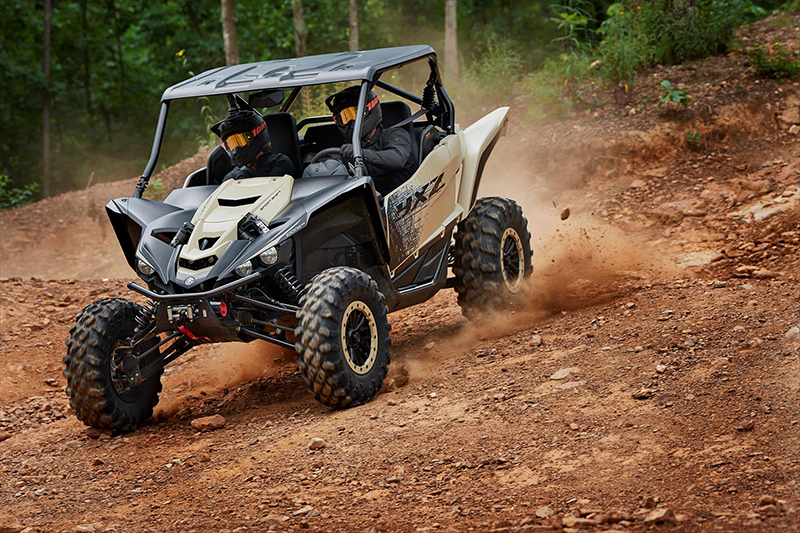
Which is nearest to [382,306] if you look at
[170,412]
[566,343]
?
[566,343]

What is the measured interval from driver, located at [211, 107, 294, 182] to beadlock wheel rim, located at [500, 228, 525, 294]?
2120 millimetres

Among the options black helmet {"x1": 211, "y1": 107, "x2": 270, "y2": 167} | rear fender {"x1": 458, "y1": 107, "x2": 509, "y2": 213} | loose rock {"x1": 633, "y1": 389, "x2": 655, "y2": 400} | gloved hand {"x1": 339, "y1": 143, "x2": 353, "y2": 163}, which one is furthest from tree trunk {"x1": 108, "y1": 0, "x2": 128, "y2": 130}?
loose rock {"x1": 633, "y1": 389, "x2": 655, "y2": 400}

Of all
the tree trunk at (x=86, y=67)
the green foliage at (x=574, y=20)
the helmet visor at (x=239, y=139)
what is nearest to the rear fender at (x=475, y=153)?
the helmet visor at (x=239, y=139)

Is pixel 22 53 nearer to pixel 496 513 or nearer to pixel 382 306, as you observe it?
pixel 382 306

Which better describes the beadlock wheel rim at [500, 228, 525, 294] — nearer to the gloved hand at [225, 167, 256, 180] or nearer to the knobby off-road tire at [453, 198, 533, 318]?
the knobby off-road tire at [453, 198, 533, 318]

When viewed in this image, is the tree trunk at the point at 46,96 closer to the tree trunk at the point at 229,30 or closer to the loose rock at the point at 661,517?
the tree trunk at the point at 229,30

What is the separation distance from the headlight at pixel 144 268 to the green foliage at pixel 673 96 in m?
7.80

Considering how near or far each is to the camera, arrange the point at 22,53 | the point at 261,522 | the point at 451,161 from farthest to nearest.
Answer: the point at 22,53
the point at 451,161
the point at 261,522

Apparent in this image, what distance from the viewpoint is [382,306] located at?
619cm

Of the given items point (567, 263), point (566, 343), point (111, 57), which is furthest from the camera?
point (111, 57)

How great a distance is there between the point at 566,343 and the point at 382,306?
137 centimetres

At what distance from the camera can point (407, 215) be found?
22.3 feet

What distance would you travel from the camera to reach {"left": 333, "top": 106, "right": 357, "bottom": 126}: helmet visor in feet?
21.9

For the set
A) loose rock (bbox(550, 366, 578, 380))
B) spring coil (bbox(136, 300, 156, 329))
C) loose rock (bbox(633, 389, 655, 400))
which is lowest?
loose rock (bbox(550, 366, 578, 380))
